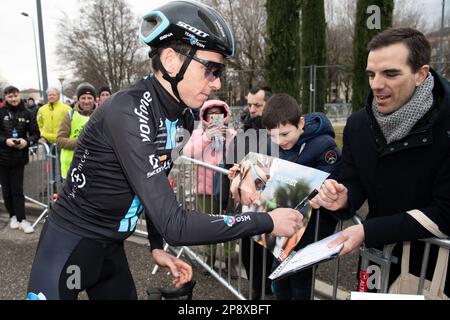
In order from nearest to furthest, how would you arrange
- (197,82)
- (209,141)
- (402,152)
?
(197,82), (402,152), (209,141)

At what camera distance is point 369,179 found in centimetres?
200

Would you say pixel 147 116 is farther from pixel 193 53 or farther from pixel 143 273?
pixel 143 273

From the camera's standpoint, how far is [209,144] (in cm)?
421

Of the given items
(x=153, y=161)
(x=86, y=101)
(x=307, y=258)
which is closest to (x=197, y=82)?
(x=153, y=161)

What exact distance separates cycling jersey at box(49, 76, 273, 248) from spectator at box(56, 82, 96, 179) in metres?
3.47

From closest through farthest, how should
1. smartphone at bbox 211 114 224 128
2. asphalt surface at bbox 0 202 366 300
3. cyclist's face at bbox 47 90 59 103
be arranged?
asphalt surface at bbox 0 202 366 300 < smartphone at bbox 211 114 224 128 < cyclist's face at bbox 47 90 59 103

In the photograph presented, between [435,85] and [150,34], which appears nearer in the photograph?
[150,34]

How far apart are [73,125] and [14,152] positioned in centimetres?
117

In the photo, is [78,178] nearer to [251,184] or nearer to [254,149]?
[251,184]

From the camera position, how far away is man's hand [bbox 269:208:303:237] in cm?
156

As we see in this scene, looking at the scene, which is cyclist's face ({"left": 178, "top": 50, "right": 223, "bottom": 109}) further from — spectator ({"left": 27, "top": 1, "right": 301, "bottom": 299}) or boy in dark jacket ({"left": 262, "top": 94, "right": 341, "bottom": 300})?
boy in dark jacket ({"left": 262, "top": 94, "right": 341, "bottom": 300})

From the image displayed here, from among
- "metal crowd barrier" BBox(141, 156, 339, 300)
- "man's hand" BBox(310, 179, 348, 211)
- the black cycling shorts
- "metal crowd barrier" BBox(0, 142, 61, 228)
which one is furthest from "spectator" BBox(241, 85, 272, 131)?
"metal crowd barrier" BBox(0, 142, 61, 228)
